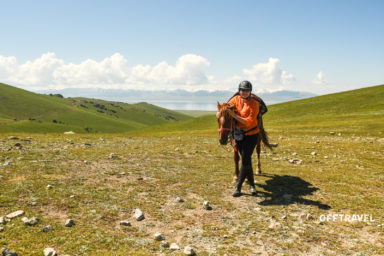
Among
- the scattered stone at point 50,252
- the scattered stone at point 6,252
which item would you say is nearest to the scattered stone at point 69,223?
the scattered stone at point 50,252

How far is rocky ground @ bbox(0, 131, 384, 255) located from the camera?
18.3ft

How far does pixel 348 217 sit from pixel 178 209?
5660mm

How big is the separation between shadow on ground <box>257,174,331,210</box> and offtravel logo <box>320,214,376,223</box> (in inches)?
23.0

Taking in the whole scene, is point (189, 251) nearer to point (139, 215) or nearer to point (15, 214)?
point (139, 215)

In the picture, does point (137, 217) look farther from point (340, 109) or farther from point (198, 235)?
point (340, 109)

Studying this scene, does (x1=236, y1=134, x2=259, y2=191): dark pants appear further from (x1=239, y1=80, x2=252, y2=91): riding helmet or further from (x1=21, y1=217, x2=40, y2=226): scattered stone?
(x1=21, y1=217, x2=40, y2=226): scattered stone

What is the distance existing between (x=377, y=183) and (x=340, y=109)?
187ft

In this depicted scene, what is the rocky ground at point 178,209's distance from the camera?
557 centimetres

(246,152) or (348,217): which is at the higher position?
(246,152)

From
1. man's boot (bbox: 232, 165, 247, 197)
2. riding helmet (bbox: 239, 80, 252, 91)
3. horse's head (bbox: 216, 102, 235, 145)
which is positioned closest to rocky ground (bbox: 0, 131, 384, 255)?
man's boot (bbox: 232, 165, 247, 197)

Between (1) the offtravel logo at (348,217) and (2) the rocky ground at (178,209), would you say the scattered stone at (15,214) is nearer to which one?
(2) the rocky ground at (178,209)

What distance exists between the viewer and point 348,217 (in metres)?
7.39

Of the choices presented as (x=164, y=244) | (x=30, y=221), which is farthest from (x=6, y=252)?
(x=164, y=244)

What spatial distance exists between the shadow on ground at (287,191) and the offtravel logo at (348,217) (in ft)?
1.91
